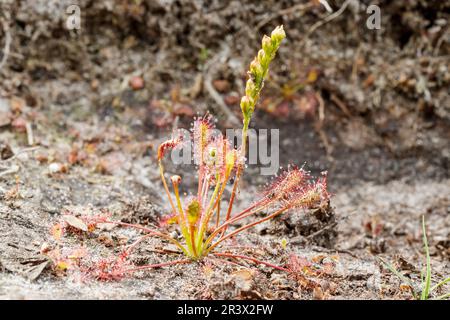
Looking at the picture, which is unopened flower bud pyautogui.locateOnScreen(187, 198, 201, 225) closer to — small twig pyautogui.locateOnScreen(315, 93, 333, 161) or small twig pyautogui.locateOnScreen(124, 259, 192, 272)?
small twig pyautogui.locateOnScreen(124, 259, 192, 272)

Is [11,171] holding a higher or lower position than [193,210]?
higher

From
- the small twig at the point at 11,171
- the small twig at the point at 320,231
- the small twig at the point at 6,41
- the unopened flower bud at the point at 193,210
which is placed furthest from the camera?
the small twig at the point at 6,41

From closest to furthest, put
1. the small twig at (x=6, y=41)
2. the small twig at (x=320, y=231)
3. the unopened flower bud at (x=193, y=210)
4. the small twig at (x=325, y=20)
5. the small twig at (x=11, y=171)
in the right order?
the unopened flower bud at (x=193, y=210) < the small twig at (x=320, y=231) < the small twig at (x=11, y=171) < the small twig at (x=6, y=41) < the small twig at (x=325, y=20)

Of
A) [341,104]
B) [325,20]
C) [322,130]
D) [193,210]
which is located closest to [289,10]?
[325,20]

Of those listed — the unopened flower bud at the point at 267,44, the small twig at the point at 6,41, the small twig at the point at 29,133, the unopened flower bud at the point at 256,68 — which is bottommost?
the small twig at the point at 29,133

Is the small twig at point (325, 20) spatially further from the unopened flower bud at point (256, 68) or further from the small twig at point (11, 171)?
the small twig at point (11, 171)

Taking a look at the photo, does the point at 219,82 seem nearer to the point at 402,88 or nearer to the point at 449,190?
the point at 402,88

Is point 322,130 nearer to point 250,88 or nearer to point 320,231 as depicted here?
point 320,231

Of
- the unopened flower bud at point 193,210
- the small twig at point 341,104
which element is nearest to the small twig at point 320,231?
the unopened flower bud at point 193,210

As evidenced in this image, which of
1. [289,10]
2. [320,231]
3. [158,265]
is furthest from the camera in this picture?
[289,10]

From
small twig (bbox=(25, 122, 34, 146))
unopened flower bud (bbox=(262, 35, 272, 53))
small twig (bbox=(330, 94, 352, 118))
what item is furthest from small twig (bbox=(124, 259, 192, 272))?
small twig (bbox=(330, 94, 352, 118))
